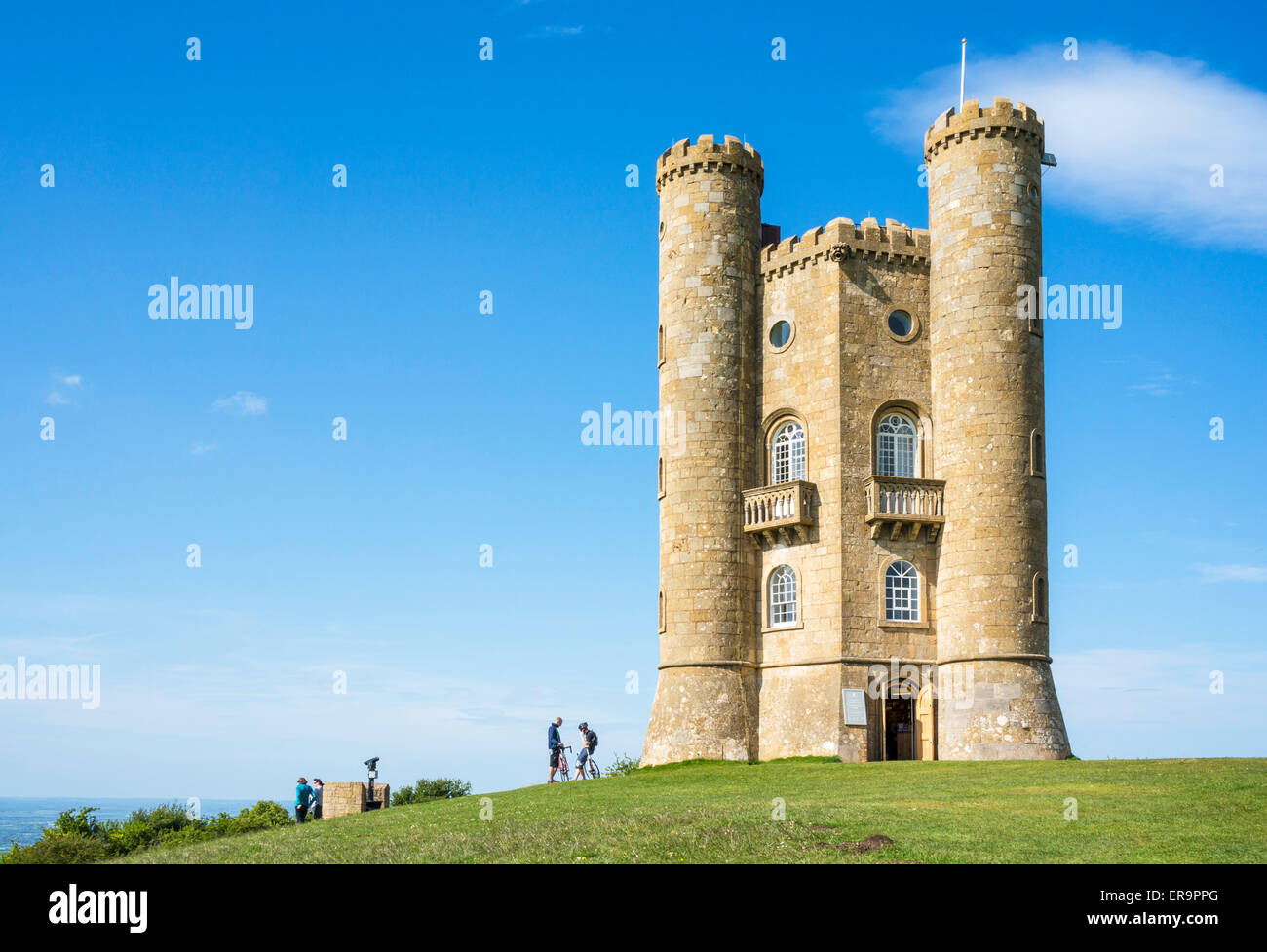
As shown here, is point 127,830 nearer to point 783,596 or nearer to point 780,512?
point 783,596

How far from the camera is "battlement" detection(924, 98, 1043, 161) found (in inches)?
1746

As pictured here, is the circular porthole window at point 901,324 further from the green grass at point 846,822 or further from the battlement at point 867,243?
the green grass at point 846,822

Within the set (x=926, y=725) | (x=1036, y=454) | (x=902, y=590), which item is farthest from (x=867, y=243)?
(x=926, y=725)

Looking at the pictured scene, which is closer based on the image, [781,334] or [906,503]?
[906,503]

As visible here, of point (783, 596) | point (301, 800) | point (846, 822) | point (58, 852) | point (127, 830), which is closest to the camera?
point (846, 822)

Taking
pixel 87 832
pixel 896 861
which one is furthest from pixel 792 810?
pixel 87 832

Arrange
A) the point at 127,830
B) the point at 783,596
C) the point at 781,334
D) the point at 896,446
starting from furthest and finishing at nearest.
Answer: the point at 127,830
the point at 781,334
the point at 783,596
the point at 896,446

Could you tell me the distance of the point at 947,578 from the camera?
43.6 meters

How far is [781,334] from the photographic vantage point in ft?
156

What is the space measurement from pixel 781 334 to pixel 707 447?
4.85m

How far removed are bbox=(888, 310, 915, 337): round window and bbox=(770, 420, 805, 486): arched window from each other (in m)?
4.51

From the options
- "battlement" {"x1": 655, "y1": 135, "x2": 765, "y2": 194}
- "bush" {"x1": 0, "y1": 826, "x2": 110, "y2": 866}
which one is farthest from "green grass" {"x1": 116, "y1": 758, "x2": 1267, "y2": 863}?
"battlement" {"x1": 655, "y1": 135, "x2": 765, "y2": 194}

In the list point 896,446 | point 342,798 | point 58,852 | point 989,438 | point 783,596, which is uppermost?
point 896,446

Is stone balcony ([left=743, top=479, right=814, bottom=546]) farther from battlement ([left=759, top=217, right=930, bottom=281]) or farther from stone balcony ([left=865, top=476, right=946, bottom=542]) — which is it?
battlement ([left=759, top=217, right=930, bottom=281])
